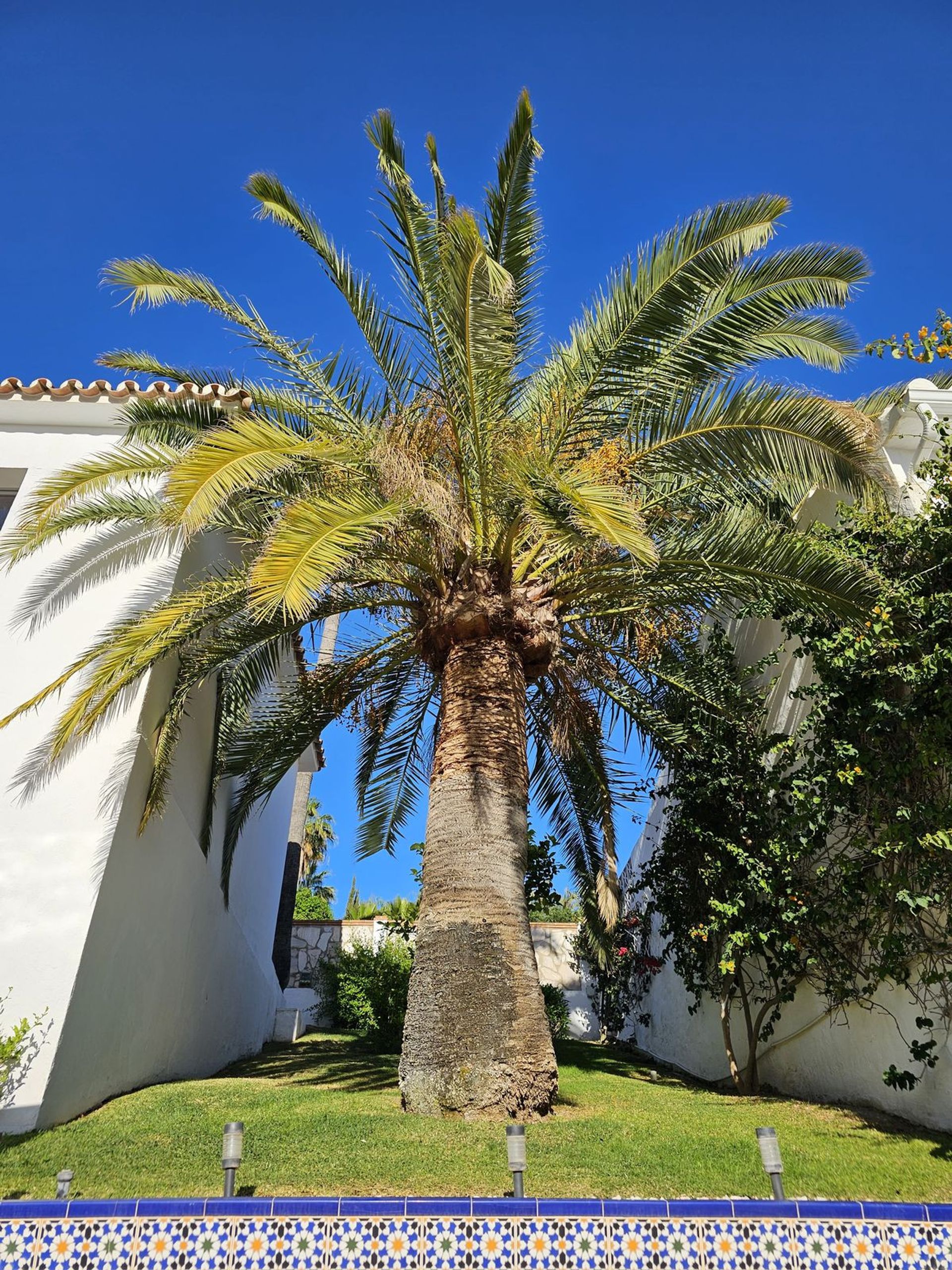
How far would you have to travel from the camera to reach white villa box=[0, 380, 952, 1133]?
5840mm

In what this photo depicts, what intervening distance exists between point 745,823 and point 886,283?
4630 millimetres

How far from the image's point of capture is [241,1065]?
33.4ft

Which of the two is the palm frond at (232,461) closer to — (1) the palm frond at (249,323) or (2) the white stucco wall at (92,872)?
(1) the palm frond at (249,323)

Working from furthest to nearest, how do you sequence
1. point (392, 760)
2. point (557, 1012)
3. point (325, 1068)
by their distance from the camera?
point (557, 1012) < point (392, 760) < point (325, 1068)

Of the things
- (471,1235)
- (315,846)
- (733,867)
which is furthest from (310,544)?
(315,846)

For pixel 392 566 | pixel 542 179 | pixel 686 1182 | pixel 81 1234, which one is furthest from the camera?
pixel 392 566

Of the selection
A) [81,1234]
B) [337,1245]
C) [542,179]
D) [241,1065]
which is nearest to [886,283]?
[542,179]

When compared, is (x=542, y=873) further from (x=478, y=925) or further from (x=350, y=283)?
(x=350, y=283)

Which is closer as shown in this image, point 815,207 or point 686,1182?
point 686,1182

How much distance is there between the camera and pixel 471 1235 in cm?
321

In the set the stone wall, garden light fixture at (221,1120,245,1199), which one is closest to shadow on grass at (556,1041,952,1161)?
the stone wall

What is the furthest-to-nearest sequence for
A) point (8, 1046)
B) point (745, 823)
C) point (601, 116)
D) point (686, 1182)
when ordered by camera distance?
point (601, 116) < point (745, 823) < point (8, 1046) < point (686, 1182)

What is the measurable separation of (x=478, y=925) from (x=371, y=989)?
832 cm

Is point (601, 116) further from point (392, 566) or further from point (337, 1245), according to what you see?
point (337, 1245)
